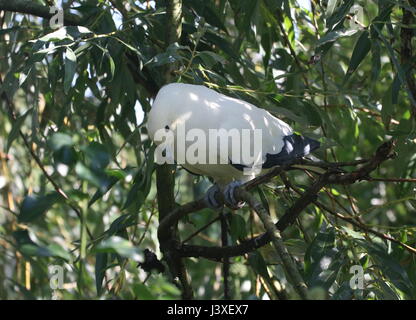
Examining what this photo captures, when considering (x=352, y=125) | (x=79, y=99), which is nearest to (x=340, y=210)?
(x=352, y=125)

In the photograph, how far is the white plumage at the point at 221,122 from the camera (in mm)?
1989

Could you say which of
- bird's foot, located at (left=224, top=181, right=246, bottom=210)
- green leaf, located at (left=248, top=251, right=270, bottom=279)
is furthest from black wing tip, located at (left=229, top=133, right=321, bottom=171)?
green leaf, located at (left=248, top=251, right=270, bottom=279)

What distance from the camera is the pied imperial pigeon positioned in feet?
6.53

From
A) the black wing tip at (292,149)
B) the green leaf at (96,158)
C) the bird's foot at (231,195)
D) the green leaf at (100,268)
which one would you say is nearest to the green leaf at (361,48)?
the black wing tip at (292,149)

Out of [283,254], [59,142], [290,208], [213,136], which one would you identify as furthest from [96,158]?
[213,136]

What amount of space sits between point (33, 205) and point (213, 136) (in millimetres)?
744

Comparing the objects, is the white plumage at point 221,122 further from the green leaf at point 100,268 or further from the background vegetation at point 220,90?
the green leaf at point 100,268

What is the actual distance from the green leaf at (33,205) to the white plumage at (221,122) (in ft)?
2.12

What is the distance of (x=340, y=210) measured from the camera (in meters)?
2.57

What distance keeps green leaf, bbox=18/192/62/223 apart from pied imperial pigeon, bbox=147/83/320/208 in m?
0.64

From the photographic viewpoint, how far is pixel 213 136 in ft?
6.59

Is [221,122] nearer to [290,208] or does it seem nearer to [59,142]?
[290,208]

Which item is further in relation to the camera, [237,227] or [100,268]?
[237,227]

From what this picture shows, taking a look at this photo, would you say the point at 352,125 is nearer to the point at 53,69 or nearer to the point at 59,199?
the point at 53,69
